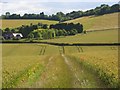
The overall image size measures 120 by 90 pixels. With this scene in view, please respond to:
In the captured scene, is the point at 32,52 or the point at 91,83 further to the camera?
the point at 32,52

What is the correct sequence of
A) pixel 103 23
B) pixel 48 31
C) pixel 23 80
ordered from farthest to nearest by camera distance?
pixel 103 23 → pixel 48 31 → pixel 23 80

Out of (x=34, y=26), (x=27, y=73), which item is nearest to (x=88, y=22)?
(x=34, y=26)

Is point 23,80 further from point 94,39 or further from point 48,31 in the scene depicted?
point 48,31

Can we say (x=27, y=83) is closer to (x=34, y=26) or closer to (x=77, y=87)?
(x=77, y=87)

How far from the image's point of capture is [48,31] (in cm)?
12550

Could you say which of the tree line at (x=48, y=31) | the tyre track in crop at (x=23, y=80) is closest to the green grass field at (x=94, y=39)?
the tree line at (x=48, y=31)

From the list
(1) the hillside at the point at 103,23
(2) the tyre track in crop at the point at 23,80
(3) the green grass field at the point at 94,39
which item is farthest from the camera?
(1) the hillside at the point at 103,23

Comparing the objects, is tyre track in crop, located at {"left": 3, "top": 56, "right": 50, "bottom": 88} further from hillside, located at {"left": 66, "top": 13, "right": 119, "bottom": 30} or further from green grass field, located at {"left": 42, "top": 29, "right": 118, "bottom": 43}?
hillside, located at {"left": 66, "top": 13, "right": 119, "bottom": 30}

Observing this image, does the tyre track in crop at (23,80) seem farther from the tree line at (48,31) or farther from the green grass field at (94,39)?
the tree line at (48,31)

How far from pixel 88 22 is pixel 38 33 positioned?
33.5 m

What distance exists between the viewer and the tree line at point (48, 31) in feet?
408

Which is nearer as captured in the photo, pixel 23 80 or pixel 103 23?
pixel 23 80

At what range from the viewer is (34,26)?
147 metres

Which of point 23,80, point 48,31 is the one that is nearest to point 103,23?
point 48,31
